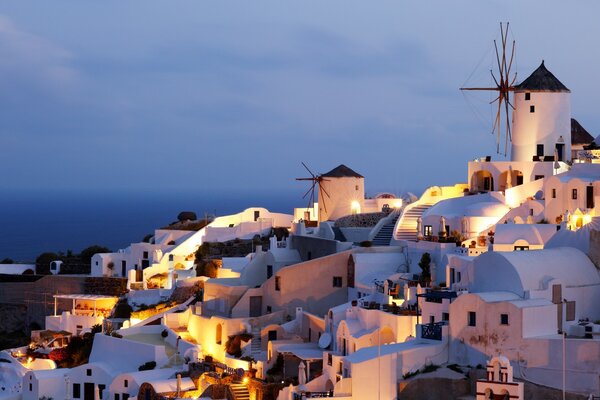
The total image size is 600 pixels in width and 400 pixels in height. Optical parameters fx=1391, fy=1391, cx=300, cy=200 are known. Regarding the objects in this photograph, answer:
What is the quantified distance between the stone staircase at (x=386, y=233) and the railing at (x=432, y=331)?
1328 cm

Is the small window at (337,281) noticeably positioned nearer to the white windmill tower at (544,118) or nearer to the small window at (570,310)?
the white windmill tower at (544,118)

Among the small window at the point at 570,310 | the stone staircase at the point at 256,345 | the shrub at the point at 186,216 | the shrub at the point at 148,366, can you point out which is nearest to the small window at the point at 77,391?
the shrub at the point at 148,366

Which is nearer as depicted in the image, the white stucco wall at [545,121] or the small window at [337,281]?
the small window at [337,281]

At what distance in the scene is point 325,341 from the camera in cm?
4178

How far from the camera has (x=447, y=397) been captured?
35.9 m

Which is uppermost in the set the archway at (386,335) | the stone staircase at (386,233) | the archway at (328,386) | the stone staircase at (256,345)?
the stone staircase at (386,233)

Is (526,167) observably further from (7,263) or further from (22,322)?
(7,263)

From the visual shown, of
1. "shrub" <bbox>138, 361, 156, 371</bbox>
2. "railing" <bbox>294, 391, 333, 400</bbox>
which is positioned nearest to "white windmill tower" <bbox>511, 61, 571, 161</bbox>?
"shrub" <bbox>138, 361, 156, 371</bbox>

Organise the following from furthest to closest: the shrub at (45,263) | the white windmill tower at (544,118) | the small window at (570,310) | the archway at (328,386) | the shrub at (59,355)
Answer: the shrub at (45,263)
the shrub at (59,355)
the white windmill tower at (544,118)
the archway at (328,386)
the small window at (570,310)

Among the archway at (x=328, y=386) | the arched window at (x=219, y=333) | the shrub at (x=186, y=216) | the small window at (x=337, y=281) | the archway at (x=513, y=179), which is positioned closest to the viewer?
the archway at (x=328, y=386)

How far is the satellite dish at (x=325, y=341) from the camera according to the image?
137 feet

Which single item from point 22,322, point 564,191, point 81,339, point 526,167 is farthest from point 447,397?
point 22,322

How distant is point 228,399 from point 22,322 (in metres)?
24.0

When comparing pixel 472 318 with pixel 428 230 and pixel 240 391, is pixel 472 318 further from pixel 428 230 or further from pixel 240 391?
pixel 428 230
